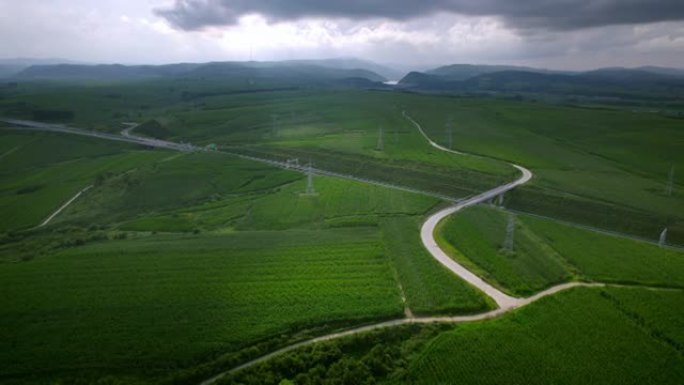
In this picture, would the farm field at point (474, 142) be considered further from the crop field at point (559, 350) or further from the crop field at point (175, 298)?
the crop field at point (175, 298)

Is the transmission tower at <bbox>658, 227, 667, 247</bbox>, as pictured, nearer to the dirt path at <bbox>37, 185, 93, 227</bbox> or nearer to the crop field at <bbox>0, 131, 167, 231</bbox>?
→ the dirt path at <bbox>37, 185, 93, 227</bbox>

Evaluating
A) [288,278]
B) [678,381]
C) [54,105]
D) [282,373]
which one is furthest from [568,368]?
[54,105]

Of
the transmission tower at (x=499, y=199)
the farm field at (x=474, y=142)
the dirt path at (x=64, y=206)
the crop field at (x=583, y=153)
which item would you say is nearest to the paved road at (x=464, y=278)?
the transmission tower at (x=499, y=199)

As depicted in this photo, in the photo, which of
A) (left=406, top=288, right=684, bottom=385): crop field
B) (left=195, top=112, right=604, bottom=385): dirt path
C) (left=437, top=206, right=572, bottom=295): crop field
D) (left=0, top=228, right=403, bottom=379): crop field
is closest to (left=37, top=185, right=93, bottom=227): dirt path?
(left=0, top=228, right=403, bottom=379): crop field

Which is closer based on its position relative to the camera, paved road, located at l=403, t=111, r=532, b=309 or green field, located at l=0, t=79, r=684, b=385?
green field, located at l=0, t=79, r=684, b=385

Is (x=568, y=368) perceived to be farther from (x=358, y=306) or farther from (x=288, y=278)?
(x=288, y=278)

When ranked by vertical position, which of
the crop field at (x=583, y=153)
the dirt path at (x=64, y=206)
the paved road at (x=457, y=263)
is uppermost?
the crop field at (x=583, y=153)
